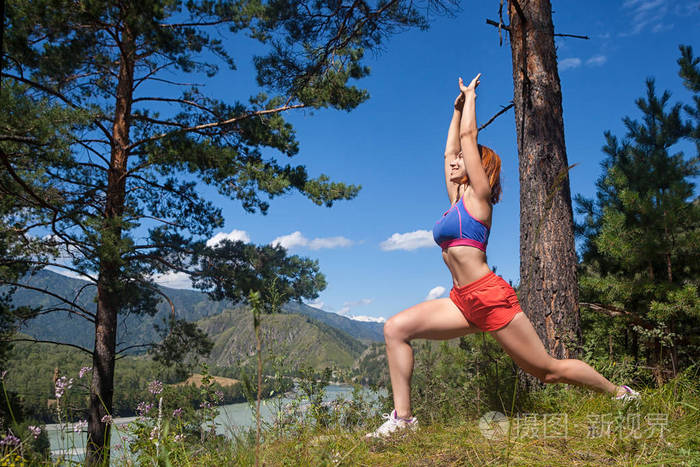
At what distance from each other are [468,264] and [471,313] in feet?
0.90

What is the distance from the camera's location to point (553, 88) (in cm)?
462

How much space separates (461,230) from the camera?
2.70m

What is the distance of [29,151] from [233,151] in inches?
126

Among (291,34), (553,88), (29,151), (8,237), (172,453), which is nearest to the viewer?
(172,453)

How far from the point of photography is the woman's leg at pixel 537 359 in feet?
8.42

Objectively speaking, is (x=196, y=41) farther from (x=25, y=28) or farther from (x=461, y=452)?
(x=461, y=452)

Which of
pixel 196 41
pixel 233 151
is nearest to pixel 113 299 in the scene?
pixel 233 151

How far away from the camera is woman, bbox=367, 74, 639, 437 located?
2.57m

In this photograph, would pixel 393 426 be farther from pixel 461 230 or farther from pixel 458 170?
pixel 458 170

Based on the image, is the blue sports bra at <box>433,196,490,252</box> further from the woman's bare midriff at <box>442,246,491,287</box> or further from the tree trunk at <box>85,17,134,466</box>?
the tree trunk at <box>85,17,134,466</box>

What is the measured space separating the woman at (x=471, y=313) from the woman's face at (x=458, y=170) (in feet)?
0.36

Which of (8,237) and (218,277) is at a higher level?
(8,237)

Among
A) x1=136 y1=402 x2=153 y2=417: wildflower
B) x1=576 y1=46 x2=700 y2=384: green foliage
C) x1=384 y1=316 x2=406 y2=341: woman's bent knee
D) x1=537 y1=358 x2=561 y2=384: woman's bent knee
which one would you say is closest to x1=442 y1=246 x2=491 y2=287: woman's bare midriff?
x1=384 y1=316 x2=406 y2=341: woman's bent knee

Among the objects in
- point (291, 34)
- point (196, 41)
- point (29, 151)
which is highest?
point (196, 41)
